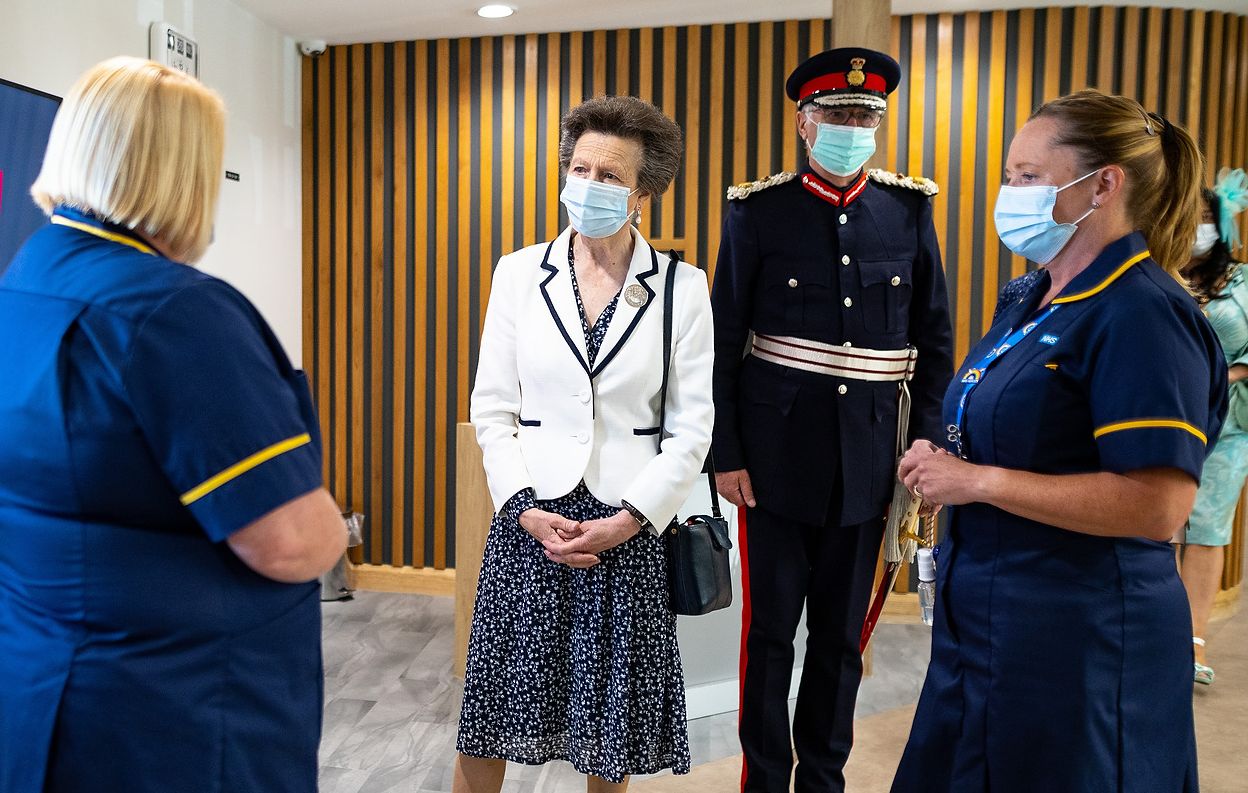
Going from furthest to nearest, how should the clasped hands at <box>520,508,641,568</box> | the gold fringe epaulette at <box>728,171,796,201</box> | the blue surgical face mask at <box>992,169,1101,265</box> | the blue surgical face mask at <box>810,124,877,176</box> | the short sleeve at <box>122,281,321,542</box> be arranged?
the gold fringe epaulette at <box>728,171,796,201</box> < the blue surgical face mask at <box>810,124,877,176</box> < the clasped hands at <box>520,508,641,568</box> < the blue surgical face mask at <box>992,169,1101,265</box> < the short sleeve at <box>122,281,321,542</box>

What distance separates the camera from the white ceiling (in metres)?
4.03

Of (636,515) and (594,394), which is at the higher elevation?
(594,394)

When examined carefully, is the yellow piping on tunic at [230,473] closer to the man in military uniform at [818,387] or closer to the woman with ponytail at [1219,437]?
the man in military uniform at [818,387]

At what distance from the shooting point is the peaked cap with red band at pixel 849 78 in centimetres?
222

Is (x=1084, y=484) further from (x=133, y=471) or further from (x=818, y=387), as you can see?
(x=133, y=471)

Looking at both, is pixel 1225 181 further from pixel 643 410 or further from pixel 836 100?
pixel 643 410

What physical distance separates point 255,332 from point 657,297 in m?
1.00

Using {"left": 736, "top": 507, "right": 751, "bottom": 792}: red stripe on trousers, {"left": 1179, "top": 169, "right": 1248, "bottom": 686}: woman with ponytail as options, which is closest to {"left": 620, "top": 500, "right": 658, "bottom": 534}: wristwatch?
{"left": 736, "top": 507, "right": 751, "bottom": 792}: red stripe on trousers

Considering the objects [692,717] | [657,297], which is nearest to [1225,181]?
[657,297]

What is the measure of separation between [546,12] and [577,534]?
3.01 metres

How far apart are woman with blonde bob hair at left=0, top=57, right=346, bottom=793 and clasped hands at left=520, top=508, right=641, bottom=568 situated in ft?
2.44

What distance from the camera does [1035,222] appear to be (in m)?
1.51

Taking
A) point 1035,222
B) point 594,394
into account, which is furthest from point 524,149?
point 1035,222

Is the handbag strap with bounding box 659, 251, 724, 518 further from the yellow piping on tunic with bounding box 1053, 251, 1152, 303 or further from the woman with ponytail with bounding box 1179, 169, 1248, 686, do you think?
the woman with ponytail with bounding box 1179, 169, 1248, 686
